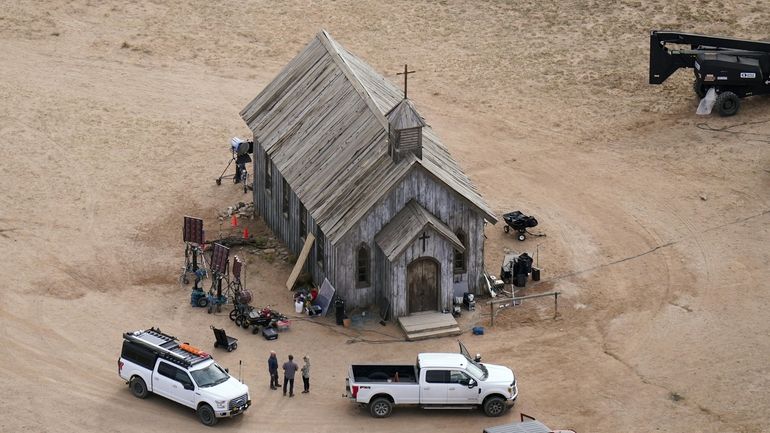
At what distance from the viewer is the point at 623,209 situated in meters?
70.1

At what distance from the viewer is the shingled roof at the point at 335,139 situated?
59.9 metres

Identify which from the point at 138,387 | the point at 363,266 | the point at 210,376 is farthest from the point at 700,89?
the point at 138,387

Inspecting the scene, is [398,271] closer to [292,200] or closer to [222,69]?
[292,200]

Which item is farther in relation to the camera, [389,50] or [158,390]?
[389,50]

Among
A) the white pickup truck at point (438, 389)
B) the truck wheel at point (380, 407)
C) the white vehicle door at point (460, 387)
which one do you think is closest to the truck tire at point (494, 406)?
the white pickup truck at point (438, 389)

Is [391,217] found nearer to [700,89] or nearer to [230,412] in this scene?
[230,412]

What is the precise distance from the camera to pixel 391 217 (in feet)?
196

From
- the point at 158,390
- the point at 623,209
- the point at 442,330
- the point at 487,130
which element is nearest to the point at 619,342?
the point at 442,330

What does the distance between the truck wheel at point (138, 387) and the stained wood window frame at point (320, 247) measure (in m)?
10.6

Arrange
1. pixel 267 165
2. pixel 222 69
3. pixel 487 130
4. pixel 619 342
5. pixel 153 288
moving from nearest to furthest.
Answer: pixel 619 342 < pixel 153 288 < pixel 267 165 < pixel 487 130 < pixel 222 69

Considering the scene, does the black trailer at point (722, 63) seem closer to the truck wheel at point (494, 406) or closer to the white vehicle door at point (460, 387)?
the truck wheel at point (494, 406)

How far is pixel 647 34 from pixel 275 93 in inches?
1106

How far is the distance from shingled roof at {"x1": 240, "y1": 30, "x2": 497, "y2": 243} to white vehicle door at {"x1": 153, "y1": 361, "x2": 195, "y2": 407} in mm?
9301

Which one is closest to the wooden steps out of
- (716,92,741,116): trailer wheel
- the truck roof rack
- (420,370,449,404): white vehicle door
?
(420,370,449,404): white vehicle door
